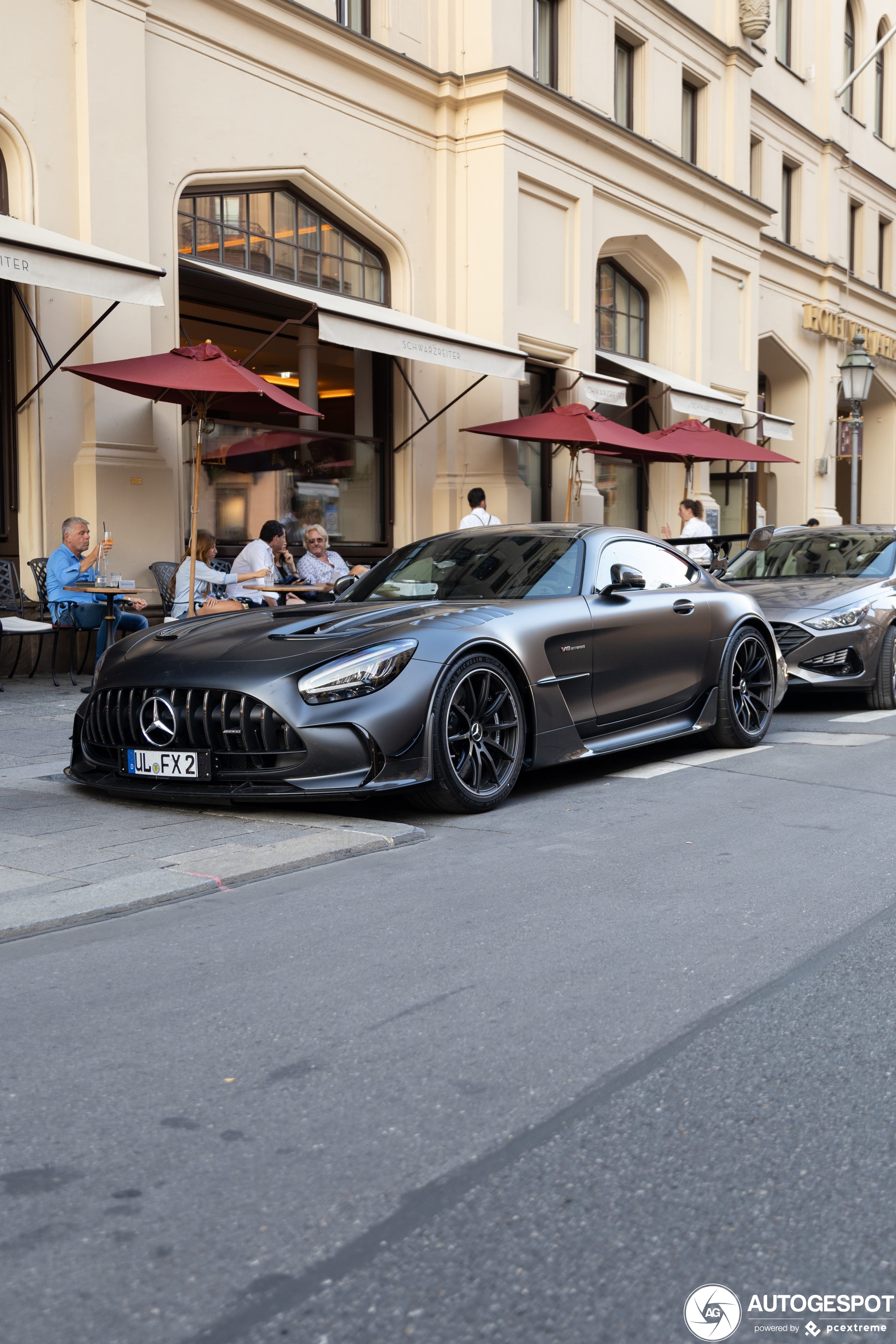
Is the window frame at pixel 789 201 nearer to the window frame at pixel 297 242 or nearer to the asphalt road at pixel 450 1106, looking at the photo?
the window frame at pixel 297 242

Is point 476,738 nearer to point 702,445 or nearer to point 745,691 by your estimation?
point 745,691

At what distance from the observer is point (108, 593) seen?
10.8 m

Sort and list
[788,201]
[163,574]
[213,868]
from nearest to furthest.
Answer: [213,868]
[163,574]
[788,201]

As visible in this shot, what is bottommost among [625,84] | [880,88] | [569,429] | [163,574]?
[163,574]

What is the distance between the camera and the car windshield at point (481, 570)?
7.38m

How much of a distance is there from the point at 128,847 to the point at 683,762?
3708 mm

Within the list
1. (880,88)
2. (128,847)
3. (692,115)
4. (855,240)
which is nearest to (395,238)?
(692,115)

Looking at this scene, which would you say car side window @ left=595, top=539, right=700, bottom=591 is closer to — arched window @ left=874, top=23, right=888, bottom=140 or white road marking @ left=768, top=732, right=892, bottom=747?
white road marking @ left=768, top=732, right=892, bottom=747

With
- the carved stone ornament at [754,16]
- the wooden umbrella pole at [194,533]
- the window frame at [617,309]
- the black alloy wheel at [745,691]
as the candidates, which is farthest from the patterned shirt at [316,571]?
the carved stone ornament at [754,16]

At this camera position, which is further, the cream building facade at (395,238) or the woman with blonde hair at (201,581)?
the cream building facade at (395,238)

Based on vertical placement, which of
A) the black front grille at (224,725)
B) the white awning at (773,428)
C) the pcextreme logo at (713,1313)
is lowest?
the pcextreme logo at (713,1313)

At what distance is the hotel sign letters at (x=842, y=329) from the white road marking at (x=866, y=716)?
58.3 ft

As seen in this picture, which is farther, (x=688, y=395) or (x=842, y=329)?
(x=842, y=329)

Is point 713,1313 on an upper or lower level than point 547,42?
lower
